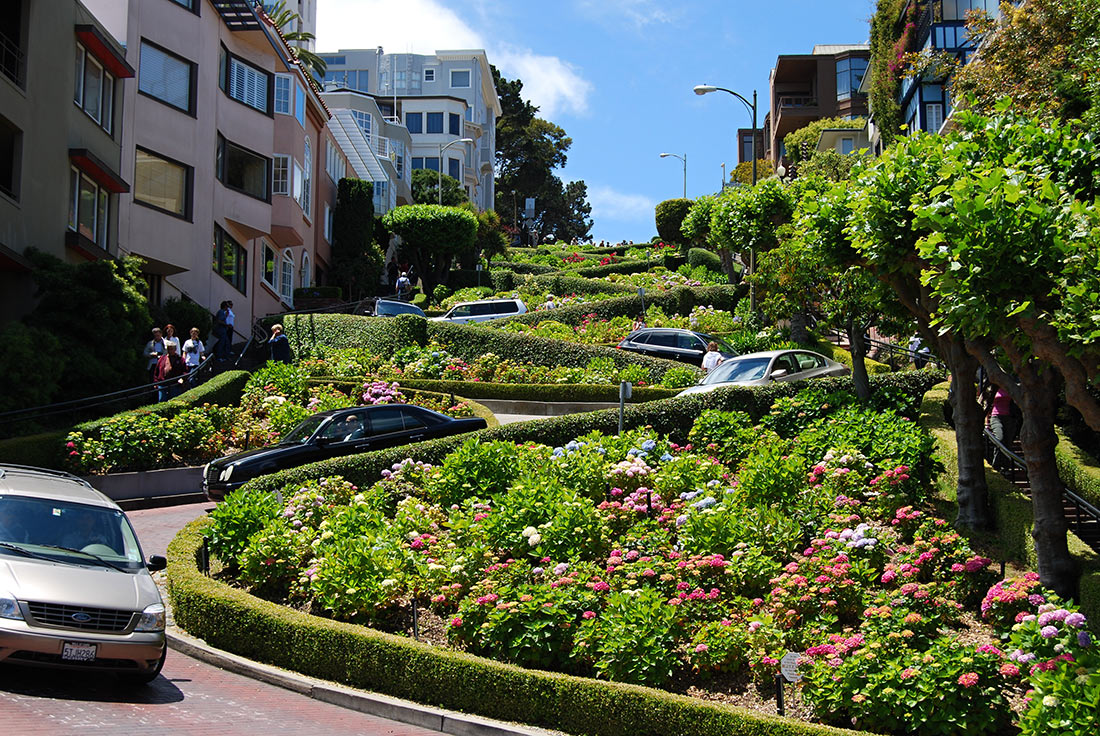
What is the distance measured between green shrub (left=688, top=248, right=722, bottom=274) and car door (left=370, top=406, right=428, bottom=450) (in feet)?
145

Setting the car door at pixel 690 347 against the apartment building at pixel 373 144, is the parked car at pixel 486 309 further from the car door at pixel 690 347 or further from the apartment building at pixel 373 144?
the apartment building at pixel 373 144

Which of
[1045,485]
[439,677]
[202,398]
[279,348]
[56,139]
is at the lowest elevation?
[439,677]

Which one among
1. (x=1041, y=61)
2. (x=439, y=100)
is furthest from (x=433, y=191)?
(x=1041, y=61)

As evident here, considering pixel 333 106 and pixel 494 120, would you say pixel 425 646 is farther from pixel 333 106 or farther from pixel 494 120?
pixel 494 120

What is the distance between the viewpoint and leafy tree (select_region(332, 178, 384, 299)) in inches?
1970

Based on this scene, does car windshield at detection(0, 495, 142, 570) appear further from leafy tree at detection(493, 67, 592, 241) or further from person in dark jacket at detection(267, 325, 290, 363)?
leafy tree at detection(493, 67, 592, 241)

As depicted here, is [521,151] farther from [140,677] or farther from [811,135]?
[140,677]

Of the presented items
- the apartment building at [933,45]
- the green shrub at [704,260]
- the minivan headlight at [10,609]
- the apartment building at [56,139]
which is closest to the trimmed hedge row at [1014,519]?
the minivan headlight at [10,609]

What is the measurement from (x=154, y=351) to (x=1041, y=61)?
1881 cm

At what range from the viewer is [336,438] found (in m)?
18.3

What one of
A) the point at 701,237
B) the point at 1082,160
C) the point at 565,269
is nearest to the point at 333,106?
the point at 565,269

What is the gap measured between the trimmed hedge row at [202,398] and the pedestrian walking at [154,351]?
1.00 meters

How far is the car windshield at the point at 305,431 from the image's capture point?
1814 cm

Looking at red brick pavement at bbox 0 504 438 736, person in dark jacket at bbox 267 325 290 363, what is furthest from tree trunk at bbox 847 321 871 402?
person in dark jacket at bbox 267 325 290 363
